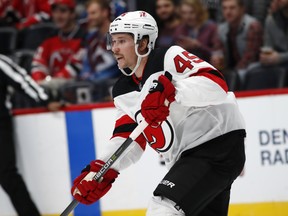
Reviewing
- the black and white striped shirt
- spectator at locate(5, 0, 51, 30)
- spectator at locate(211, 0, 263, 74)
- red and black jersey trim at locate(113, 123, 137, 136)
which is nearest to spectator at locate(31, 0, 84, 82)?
spectator at locate(5, 0, 51, 30)

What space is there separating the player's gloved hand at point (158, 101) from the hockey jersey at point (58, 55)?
284 centimetres

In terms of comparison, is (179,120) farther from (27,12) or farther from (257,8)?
(27,12)

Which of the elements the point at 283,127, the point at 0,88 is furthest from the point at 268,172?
the point at 0,88

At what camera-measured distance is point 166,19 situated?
5996 mm

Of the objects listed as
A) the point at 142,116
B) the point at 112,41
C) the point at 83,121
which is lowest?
the point at 83,121

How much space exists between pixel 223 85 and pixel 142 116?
401mm

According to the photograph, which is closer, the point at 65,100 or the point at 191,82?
the point at 191,82

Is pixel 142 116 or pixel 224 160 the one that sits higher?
pixel 142 116

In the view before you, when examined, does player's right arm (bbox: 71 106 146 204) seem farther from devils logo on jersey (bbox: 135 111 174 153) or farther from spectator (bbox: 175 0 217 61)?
spectator (bbox: 175 0 217 61)

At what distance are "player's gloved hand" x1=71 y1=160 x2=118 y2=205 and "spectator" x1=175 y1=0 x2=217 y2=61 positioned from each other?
2.23 metres

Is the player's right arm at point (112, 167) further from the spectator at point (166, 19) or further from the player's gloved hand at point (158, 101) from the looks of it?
the spectator at point (166, 19)

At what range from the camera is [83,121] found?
203 inches

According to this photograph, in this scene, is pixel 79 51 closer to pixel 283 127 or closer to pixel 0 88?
pixel 0 88

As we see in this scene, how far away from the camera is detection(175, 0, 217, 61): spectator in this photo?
224 inches
